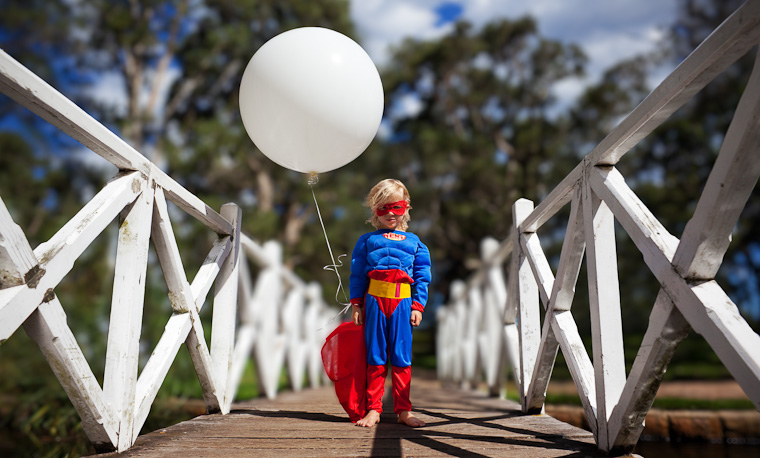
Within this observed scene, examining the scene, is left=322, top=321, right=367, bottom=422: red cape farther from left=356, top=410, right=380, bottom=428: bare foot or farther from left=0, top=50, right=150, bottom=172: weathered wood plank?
left=0, top=50, right=150, bottom=172: weathered wood plank

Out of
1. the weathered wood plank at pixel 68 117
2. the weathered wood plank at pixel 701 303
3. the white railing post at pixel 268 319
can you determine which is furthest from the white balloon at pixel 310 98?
the white railing post at pixel 268 319

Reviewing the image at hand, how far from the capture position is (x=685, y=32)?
12.7m

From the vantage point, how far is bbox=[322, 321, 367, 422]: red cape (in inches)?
97.7

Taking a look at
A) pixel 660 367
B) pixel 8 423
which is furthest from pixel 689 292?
pixel 8 423

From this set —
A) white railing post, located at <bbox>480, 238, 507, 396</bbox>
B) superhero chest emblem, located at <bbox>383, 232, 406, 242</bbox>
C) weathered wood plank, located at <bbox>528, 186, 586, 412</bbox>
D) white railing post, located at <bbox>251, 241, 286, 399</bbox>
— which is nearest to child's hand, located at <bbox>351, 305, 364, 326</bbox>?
superhero chest emblem, located at <bbox>383, 232, 406, 242</bbox>

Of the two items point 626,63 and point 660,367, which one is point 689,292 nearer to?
point 660,367

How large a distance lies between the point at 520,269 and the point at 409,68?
1524cm

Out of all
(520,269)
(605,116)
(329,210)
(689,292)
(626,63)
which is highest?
(626,63)

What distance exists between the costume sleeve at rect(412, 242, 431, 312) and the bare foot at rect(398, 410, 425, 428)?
1.53 ft

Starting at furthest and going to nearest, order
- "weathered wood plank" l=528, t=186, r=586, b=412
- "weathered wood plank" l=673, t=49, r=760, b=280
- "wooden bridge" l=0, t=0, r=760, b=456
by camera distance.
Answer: "weathered wood plank" l=528, t=186, r=586, b=412, "wooden bridge" l=0, t=0, r=760, b=456, "weathered wood plank" l=673, t=49, r=760, b=280

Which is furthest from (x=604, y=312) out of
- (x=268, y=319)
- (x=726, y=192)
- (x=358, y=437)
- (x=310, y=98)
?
(x=268, y=319)

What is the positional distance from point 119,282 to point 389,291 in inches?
45.3

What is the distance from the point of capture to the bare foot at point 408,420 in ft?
7.55

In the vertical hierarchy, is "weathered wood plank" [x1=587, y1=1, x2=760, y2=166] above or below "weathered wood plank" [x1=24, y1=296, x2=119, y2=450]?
above
